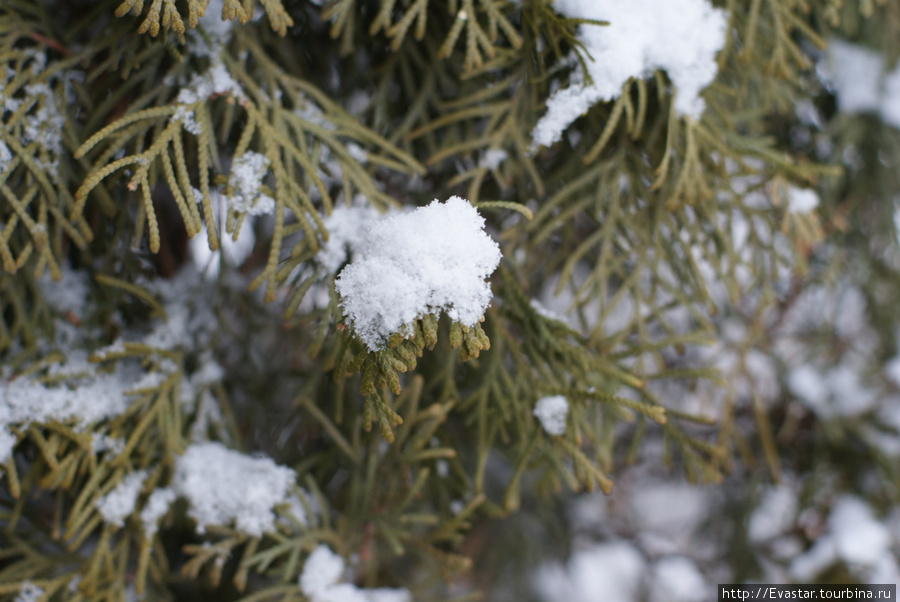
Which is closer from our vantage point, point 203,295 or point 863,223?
point 203,295

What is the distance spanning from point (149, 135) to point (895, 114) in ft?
7.38

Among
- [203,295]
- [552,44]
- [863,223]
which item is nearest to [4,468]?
[203,295]

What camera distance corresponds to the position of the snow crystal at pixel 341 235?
4.10 ft

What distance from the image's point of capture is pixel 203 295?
63.9 inches

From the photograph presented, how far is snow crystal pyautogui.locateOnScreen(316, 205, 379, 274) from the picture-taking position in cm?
125

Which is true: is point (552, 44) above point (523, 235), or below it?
above

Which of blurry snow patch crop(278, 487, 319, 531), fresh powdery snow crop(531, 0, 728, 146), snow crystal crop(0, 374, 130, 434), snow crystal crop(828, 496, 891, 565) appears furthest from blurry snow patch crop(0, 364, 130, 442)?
snow crystal crop(828, 496, 891, 565)

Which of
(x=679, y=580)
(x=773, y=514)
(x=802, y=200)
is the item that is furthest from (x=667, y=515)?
(x=802, y=200)

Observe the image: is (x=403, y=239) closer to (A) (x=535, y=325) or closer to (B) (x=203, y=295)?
(A) (x=535, y=325)

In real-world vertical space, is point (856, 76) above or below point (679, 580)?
above

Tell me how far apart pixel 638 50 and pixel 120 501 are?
4.92ft

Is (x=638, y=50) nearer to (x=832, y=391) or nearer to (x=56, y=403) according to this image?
(x=56, y=403)

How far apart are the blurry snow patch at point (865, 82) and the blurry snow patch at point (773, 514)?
1364 millimetres

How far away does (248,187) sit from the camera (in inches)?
45.8
